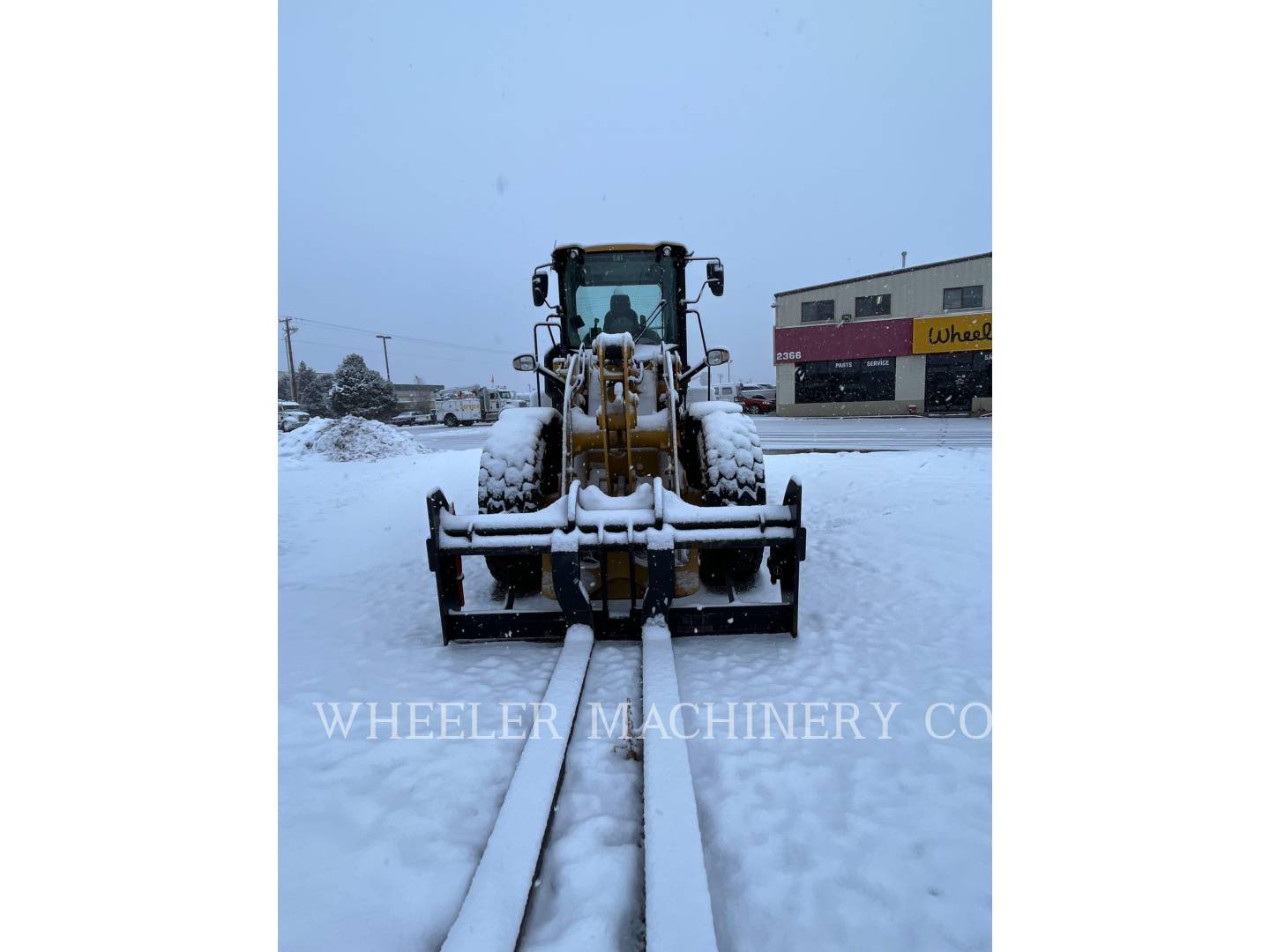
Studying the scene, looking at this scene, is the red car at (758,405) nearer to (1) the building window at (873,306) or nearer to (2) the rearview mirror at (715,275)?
(1) the building window at (873,306)

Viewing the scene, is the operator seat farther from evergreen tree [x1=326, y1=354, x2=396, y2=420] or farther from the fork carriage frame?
evergreen tree [x1=326, y1=354, x2=396, y2=420]

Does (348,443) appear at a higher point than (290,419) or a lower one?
lower

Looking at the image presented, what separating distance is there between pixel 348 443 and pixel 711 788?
43.3 ft

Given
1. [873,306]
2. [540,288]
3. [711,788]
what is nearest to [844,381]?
[873,306]

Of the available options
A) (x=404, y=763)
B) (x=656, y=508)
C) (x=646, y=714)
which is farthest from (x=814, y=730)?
(x=404, y=763)

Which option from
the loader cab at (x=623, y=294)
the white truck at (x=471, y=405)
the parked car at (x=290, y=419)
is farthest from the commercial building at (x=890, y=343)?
the loader cab at (x=623, y=294)

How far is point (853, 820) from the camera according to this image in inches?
83.2

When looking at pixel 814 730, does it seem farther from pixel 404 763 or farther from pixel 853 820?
pixel 404 763

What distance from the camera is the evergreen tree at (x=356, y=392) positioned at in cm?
2839

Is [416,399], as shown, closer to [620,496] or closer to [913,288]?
[913,288]

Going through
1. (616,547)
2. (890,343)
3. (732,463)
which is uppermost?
(890,343)

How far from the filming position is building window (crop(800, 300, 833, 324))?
89.6 feet

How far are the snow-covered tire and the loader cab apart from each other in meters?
1.34

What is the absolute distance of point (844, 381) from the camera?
89.4ft
